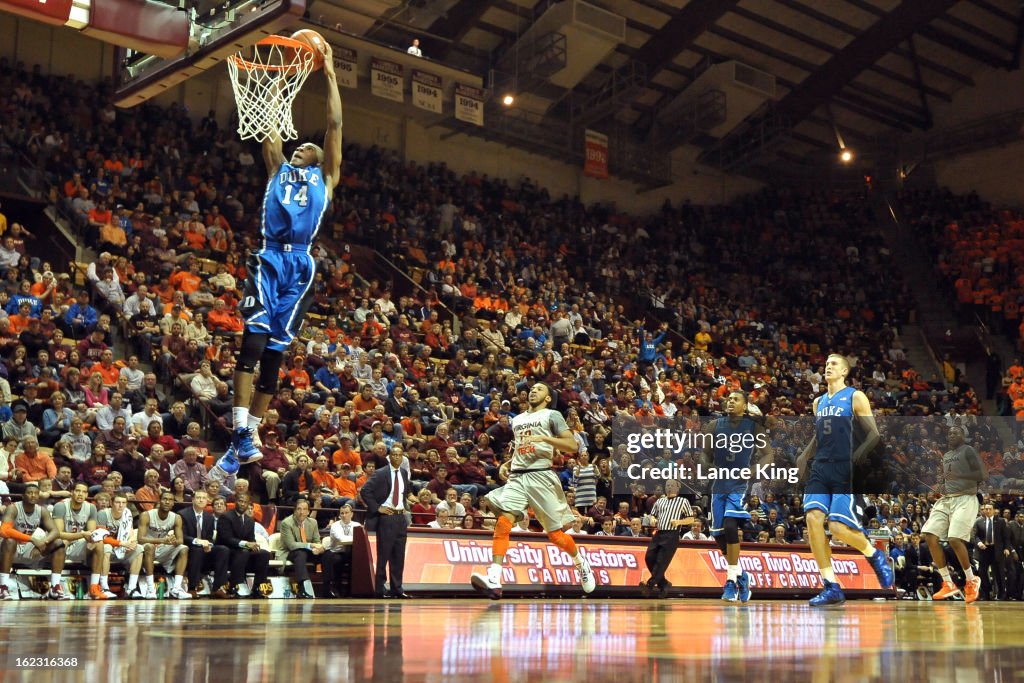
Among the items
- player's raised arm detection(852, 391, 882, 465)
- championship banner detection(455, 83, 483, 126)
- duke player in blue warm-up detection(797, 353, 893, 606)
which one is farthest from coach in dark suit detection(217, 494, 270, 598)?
championship banner detection(455, 83, 483, 126)

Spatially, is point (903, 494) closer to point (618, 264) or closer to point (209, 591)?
point (618, 264)

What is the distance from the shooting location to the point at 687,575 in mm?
16391

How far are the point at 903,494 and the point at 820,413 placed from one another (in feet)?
46.0

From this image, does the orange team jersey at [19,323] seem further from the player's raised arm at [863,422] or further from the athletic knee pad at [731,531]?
the player's raised arm at [863,422]

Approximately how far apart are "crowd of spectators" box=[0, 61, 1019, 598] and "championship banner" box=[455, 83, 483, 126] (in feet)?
5.64

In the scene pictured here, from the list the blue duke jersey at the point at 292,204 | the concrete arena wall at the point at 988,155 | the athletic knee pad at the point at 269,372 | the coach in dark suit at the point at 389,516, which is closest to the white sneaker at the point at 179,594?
the coach in dark suit at the point at 389,516

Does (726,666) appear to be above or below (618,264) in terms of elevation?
below

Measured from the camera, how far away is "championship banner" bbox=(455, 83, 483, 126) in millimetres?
27141

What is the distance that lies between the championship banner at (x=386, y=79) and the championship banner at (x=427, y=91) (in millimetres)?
471

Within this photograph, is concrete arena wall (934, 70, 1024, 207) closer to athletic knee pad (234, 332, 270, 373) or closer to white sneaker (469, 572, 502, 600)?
white sneaker (469, 572, 502, 600)

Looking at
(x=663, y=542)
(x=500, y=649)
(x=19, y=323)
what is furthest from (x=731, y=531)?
(x=19, y=323)

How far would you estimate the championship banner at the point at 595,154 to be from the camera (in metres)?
31.6

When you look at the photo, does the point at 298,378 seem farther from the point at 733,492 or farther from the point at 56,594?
the point at 733,492

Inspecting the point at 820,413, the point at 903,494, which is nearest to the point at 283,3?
the point at 820,413
